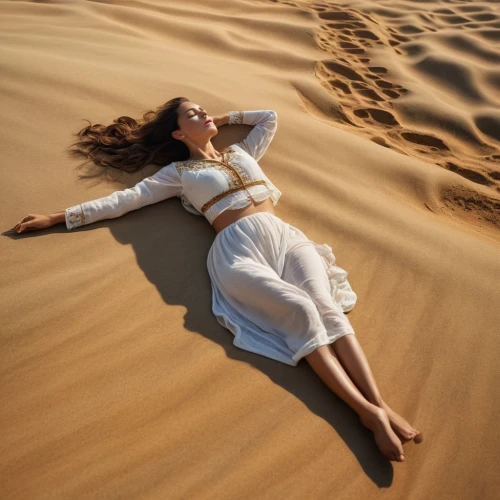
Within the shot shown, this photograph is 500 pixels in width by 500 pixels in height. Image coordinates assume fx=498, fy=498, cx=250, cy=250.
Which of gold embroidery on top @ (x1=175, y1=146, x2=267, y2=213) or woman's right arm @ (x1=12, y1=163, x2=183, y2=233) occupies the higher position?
gold embroidery on top @ (x1=175, y1=146, x2=267, y2=213)

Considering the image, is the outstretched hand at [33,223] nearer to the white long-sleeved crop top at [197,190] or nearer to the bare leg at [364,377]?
the white long-sleeved crop top at [197,190]

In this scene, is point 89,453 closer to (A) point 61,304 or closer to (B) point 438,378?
(A) point 61,304

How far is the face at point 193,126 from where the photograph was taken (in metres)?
3.37

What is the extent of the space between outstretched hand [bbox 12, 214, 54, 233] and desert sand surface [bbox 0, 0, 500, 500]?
6cm

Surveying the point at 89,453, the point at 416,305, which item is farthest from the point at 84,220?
the point at 416,305

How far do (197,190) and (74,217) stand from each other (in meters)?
0.74

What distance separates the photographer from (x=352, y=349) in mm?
2359

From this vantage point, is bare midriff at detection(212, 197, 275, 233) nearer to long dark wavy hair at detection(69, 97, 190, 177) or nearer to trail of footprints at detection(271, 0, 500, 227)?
long dark wavy hair at detection(69, 97, 190, 177)

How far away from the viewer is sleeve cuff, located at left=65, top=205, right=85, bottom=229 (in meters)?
2.89

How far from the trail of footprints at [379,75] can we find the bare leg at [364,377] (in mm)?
2052

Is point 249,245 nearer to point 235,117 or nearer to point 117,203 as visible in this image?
point 117,203

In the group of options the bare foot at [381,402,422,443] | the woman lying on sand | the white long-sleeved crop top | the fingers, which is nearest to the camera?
the bare foot at [381,402,422,443]

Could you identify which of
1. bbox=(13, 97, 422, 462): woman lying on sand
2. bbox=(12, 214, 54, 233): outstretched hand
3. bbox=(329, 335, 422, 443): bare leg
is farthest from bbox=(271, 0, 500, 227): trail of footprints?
bbox=(12, 214, 54, 233): outstretched hand

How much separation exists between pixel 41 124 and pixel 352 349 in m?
2.74
